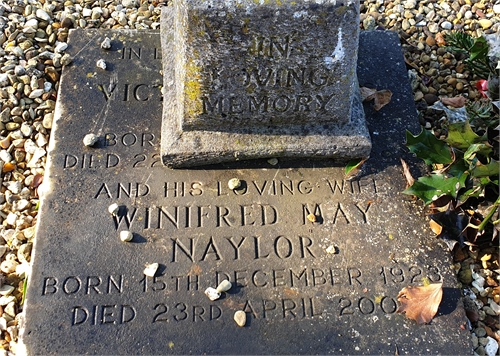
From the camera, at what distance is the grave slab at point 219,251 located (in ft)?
7.78

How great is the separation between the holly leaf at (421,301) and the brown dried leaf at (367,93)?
112 centimetres

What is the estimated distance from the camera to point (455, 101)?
3.39 m

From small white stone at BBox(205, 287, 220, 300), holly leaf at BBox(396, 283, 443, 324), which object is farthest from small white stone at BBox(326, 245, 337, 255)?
small white stone at BBox(205, 287, 220, 300)

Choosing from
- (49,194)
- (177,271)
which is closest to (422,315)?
(177,271)

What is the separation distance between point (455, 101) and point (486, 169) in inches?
32.7

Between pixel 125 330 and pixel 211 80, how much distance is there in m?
1.12

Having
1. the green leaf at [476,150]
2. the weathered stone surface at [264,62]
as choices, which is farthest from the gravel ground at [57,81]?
the weathered stone surface at [264,62]

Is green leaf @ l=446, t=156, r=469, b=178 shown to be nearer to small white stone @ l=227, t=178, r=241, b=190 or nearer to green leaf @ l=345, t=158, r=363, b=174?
green leaf @ l=345, t=158, r=363, b=174

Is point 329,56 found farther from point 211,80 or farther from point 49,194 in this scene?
point 49,194

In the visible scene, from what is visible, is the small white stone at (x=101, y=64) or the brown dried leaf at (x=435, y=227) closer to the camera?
the brown dried leaf at (x=435, y=227)

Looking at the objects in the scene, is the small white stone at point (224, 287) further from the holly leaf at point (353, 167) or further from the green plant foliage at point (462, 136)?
the green plant foliage at point (462, 136)

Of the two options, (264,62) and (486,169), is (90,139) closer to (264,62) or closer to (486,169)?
(264,62)

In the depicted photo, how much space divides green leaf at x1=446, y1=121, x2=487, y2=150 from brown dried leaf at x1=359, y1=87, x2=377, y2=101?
0.51 meters

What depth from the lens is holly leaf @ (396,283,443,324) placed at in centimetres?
243
